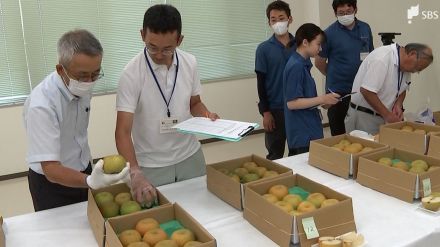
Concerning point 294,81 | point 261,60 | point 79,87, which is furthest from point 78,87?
point 261,60

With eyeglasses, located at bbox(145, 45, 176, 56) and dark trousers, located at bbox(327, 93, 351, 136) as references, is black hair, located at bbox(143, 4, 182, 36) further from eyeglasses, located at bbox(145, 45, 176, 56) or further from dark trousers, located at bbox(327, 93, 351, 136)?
dark trousers, located at bbox(327, 93, 351, 136)

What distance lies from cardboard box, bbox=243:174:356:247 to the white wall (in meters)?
3.05

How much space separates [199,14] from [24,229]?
11.4ft

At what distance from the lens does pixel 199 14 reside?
4.57 metres

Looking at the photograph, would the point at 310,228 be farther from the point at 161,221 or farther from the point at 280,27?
the point at 280,27

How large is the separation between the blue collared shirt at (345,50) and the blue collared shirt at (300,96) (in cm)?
98

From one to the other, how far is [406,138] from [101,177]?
4.98 ft

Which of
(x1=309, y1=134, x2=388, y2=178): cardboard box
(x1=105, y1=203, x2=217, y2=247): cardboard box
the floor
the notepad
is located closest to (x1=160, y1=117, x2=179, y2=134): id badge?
the notepad

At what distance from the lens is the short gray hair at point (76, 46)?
4.72ft

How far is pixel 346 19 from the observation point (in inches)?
129

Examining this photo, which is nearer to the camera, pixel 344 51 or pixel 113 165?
pixel 113 165

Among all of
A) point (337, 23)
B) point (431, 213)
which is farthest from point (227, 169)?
point (337, 23)

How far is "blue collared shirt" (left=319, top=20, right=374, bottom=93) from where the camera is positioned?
328 cm

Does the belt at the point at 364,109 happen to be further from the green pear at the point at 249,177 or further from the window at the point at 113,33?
the window at the point at 113,33
